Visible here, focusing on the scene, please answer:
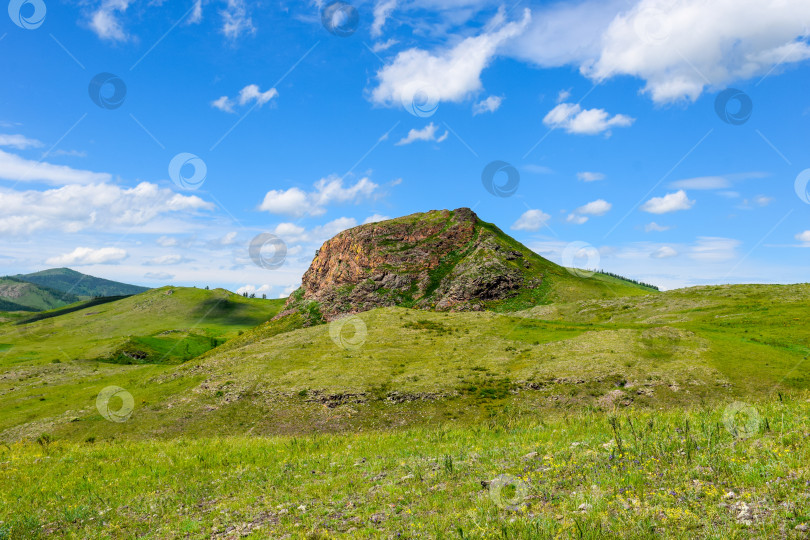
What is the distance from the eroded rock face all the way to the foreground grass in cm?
10025

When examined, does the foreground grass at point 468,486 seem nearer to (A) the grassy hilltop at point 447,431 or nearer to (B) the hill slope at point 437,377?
(A) the grassy hilltop at point 447,431

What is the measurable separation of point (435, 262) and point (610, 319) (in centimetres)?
6249

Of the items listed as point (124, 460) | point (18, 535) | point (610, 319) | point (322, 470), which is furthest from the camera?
point (610, 319)

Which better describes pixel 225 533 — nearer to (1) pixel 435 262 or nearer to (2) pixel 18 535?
(2) pixel 18 535

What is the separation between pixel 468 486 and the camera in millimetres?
13648

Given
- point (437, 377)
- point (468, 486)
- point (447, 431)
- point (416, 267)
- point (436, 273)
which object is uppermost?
point (416, 267)

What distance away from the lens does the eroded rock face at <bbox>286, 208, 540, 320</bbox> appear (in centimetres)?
12388

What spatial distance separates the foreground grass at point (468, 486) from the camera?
33.2 ft

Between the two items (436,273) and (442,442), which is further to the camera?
(436,273)

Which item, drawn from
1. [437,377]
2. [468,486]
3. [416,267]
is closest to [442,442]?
[468,486]

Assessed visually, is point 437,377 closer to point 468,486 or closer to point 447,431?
point 447,431

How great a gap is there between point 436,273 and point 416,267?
23.5 feet

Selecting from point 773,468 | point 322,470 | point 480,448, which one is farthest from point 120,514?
point 773,468

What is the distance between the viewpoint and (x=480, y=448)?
738 inches
